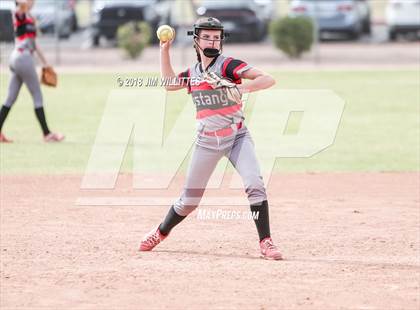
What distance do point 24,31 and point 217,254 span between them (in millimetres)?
8027

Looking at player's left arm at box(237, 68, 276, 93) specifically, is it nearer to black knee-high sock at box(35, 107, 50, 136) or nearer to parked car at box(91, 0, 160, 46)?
black knee-high sock at box(35, 107, 50, 136)

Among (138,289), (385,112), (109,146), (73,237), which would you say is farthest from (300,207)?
(385,112)

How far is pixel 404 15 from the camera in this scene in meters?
37.6

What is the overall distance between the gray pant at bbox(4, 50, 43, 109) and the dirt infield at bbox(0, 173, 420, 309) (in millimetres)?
3304

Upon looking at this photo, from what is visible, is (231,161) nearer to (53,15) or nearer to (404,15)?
(53,15)

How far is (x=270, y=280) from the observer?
27.9 ft

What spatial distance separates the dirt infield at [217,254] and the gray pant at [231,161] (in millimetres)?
582

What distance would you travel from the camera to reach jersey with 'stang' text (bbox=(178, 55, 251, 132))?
29.7 feet

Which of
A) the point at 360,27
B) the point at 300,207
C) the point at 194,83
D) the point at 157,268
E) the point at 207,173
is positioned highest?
the point at 194,83

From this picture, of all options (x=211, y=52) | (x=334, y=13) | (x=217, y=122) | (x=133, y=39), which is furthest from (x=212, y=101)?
(x=334, y=13)

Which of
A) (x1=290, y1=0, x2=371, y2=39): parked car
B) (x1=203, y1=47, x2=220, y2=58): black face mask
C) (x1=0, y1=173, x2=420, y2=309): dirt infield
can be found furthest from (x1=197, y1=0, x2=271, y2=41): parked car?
(x1=203, y1=47, x2=220, y2=58): black face mask

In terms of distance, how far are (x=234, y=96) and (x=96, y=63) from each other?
2610 cm

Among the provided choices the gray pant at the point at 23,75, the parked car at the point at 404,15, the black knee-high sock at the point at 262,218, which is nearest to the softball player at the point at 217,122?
the black knee-high sock at the point at 262,218

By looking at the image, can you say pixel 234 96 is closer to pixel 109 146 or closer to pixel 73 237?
pixel 73 237
